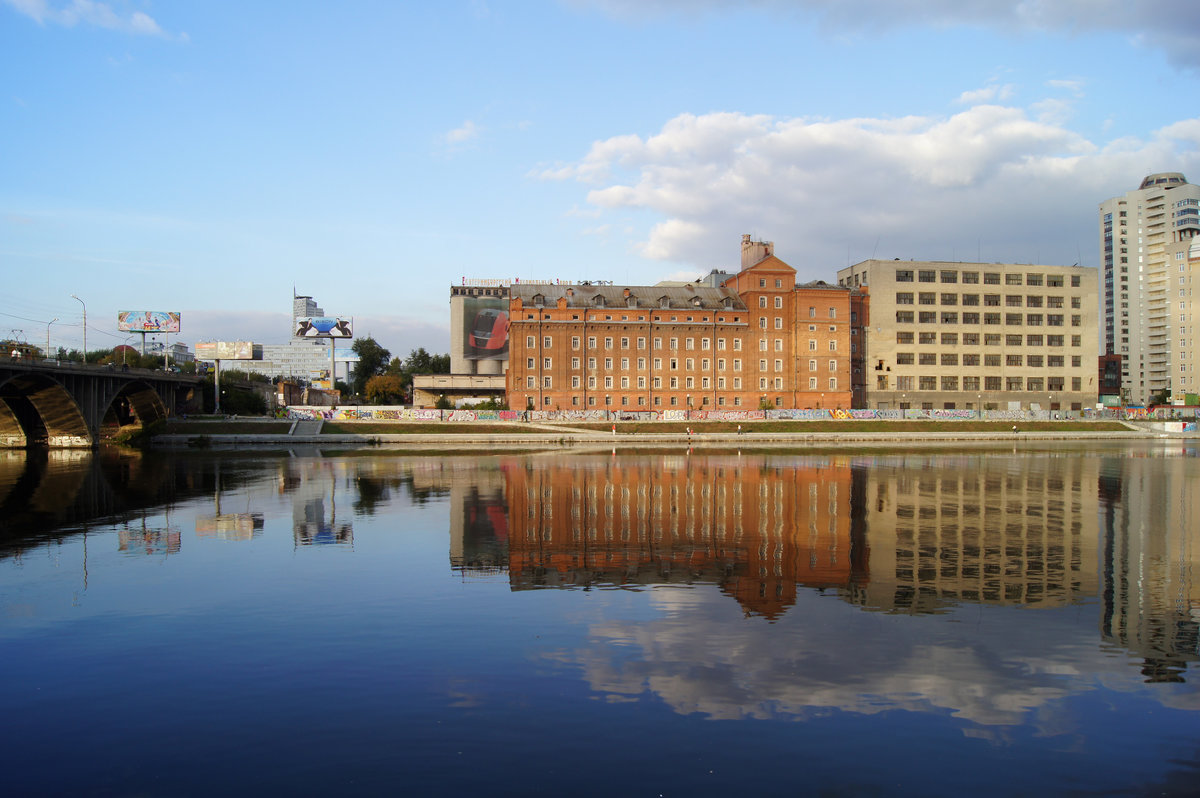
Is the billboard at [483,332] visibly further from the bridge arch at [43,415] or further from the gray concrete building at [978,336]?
the bridge arch at [43,415]

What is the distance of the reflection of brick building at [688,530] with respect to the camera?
22344 mm

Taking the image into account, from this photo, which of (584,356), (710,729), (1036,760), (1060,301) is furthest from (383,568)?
(1060,301)

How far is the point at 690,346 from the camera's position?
11575 cm

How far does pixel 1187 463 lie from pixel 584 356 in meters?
71.9

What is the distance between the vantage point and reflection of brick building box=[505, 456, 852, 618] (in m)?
22.3

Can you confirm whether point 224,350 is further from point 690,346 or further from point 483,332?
point 690,346

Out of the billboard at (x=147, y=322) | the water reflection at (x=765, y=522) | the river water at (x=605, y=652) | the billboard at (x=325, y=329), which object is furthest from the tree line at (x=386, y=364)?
the river water at (x=605, y=652)

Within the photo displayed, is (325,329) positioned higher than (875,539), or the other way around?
(325,329)

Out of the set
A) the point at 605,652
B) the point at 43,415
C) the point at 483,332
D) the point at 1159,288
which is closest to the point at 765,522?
the point at 605,652

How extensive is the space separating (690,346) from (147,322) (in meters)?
79.3

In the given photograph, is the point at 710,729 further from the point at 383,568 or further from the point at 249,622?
the point at 383,568

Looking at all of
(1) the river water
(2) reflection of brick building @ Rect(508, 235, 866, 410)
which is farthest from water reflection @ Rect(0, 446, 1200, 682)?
(2) reflection of brick building @ Rect(508, 235, 866, 410)

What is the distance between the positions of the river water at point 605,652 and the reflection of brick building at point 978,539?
0.18m

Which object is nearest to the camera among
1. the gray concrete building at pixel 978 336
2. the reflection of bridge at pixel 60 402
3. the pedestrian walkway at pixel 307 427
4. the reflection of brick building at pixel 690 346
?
the reflection of bridge at pixel 60 402
